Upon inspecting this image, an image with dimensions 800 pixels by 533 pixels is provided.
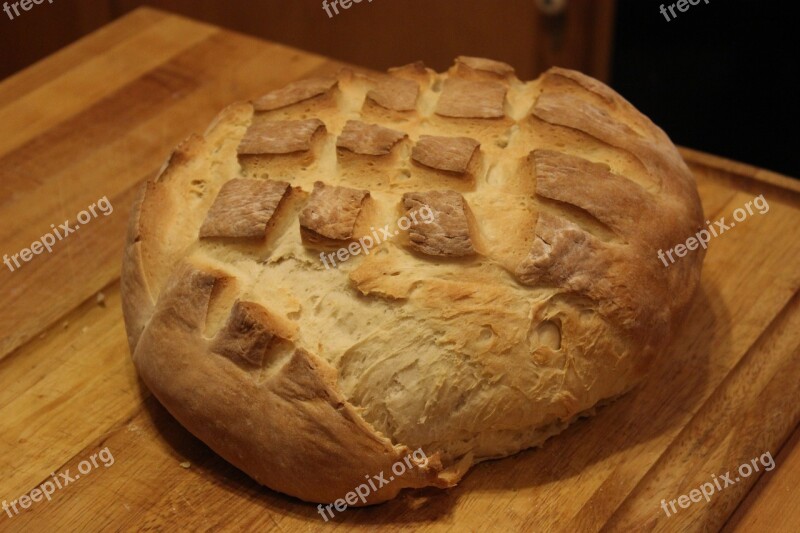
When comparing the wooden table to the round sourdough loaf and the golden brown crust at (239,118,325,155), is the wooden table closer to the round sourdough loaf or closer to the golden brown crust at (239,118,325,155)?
the round sourdough loaf

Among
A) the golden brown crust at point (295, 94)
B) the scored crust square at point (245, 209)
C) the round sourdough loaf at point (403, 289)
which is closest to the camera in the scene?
the round sourdough loaf at point (403, 289)

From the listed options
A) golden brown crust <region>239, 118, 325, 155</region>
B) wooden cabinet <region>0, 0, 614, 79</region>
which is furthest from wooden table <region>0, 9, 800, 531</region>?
wooden cabinet <region>0, 0, 614, 79</region>

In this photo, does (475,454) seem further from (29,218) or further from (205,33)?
(205,33)

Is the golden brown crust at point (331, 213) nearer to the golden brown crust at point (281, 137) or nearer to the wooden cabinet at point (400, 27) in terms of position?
the golden brown crust at point (281, 137)

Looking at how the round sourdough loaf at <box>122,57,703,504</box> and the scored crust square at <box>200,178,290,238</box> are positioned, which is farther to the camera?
the scored crust square at <box>200,178,290,238</box>

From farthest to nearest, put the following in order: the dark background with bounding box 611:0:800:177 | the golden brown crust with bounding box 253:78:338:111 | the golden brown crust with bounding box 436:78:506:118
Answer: the dark background with bounding box 611:0:800:177 < the golden brown crust with bounding box 253:78:338:111 < the golden brown crust with bounding box 436:78:506:118

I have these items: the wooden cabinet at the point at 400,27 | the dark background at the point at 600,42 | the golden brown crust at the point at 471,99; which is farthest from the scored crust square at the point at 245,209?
the wooden cabinet at the point at 400,27

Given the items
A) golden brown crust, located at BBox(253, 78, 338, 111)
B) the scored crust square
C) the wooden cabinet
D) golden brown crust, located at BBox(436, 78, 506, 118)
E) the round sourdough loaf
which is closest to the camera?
the round sourdough loaf

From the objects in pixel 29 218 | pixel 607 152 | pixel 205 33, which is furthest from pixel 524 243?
pixel 205 33
